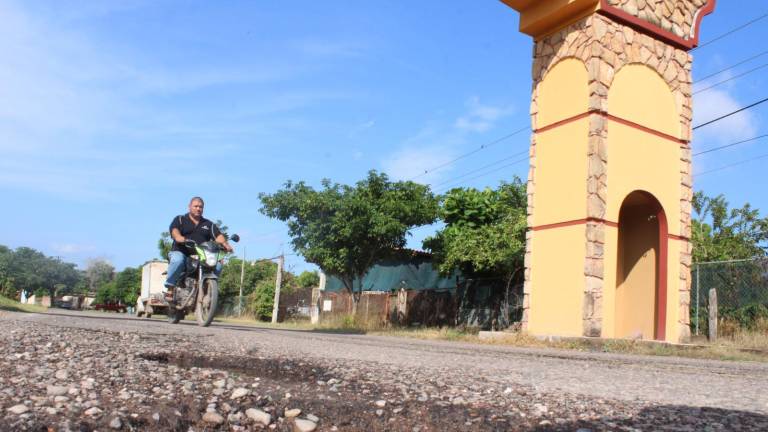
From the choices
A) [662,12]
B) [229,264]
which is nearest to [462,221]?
[662,12]

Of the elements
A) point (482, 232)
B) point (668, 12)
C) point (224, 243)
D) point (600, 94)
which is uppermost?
point (668, 12)

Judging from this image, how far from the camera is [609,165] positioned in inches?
435

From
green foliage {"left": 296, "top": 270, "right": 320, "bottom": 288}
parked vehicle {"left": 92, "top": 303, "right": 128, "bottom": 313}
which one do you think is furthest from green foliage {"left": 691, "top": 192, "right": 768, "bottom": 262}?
parked vehicle {"left": 92, "top": 303, "right": 128, "bottom": 313}

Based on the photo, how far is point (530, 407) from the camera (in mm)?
2756

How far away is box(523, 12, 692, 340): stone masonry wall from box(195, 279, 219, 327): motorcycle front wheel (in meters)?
6.01

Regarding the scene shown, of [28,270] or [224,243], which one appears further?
[28,270]

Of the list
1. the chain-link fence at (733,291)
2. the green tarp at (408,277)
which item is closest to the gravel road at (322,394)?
the chain-link fence at (733,291)

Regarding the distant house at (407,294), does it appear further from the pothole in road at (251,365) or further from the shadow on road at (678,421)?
the shadow on road at (678,421)


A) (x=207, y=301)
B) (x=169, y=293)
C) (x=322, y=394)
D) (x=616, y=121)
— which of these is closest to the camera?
(x=322, y=394)

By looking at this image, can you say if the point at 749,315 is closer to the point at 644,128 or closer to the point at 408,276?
the point at 644,128

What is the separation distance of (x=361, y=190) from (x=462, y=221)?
3320mm

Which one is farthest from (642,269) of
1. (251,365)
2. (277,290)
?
(277,290)

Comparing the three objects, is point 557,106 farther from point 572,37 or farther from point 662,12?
point 662,12

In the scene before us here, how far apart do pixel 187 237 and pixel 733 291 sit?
10.1 meters
